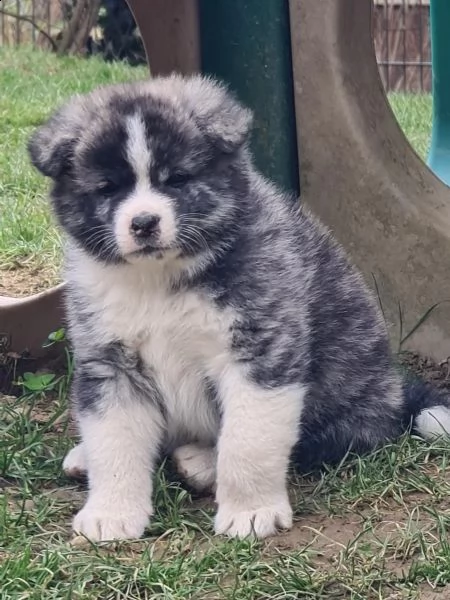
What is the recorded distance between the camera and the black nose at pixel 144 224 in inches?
129

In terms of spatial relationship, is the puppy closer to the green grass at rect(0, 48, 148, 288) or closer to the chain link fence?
the green grass at rect(0, 48, 148, 288)

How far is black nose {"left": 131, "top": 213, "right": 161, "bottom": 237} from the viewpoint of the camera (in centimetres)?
327

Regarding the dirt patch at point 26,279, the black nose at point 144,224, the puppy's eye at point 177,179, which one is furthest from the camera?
the dirt patch at point 26,279

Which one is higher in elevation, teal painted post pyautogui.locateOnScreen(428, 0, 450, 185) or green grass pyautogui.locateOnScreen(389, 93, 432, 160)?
teal painted post pyautogui.locateOnScreen(428, 0, 450, 185)

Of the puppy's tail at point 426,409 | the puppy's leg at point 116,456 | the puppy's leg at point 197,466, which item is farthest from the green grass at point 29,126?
the puppy's tail at point 426,409

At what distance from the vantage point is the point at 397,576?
10.5 feet

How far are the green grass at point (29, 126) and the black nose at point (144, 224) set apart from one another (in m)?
0.88

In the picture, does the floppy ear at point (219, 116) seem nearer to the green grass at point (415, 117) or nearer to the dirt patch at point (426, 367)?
the dirt patch at point (426, 367)

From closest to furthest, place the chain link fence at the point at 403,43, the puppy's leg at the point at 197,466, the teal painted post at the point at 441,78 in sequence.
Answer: the puppy's leg at the point at 197,466, the teal painted post at the point at 441,78, the chain link fence at the point at 403,43

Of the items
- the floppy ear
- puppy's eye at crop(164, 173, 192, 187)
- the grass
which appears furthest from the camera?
the floppy ear

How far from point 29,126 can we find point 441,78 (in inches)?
127

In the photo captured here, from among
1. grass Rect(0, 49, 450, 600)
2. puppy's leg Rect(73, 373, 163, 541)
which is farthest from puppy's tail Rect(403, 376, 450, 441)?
puppy's leg Rect(73, 373, 163, 541)

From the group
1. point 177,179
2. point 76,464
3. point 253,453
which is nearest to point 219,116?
point 177,179

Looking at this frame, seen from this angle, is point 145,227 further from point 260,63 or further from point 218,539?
point 260,63
